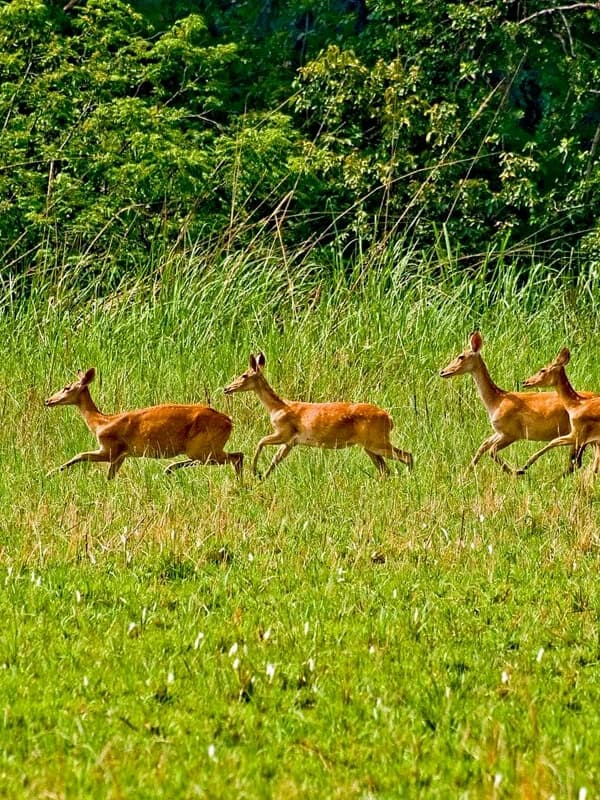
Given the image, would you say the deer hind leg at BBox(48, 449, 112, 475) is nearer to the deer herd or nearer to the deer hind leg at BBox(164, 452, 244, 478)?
the deer herd

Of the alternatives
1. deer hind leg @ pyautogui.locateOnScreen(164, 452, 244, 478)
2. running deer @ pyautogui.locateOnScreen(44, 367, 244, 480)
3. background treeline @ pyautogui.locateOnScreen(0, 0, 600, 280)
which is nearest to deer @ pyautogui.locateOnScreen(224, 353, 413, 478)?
deer hind leg @ pyautogui.locateOnScreen(164, 452, 244, 478)

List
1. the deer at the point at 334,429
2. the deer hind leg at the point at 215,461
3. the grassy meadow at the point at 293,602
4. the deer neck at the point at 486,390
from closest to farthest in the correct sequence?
the grassy meadow at the point at 293,602
the deer hind leg at the point at 215,461
the deer at the point at 334,429
the deer neck at the point at 486,390

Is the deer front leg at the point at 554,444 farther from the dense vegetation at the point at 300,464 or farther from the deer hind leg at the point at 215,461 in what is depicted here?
the deer hind leg at the point at 215,461

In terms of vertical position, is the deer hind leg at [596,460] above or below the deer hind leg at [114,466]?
below

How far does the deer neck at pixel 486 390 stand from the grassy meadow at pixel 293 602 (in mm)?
415

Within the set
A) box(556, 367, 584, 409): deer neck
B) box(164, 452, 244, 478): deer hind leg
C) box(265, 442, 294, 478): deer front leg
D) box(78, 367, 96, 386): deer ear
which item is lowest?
box(265, 442, 294, 478): deer front leg

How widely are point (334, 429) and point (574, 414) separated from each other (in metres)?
1.55

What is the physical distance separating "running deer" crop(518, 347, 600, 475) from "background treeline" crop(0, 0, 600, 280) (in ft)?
28.4

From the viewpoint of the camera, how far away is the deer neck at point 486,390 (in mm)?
10438

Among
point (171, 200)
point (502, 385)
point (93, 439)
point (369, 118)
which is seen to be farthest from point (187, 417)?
point (369, 118)

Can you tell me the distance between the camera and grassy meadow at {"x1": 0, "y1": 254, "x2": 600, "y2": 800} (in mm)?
4613

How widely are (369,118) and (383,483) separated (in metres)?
12.7

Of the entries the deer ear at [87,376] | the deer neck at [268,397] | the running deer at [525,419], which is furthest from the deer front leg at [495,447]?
the deer ear at [87,376]

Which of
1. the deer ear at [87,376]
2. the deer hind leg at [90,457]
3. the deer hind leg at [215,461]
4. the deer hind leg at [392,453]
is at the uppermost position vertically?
the deer ear at [87,376]
